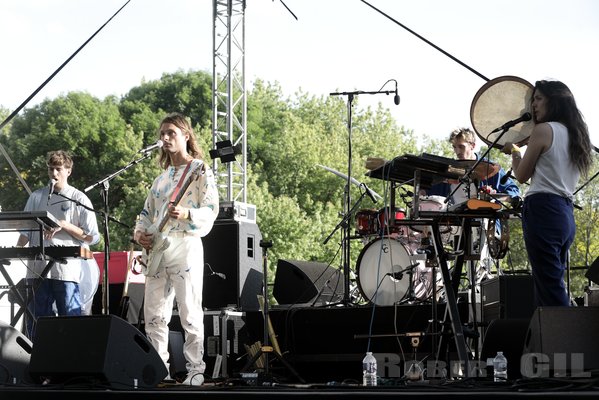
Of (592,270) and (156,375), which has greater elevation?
(592,270)

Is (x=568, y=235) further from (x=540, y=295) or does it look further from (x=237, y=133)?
(x=237, y=133)

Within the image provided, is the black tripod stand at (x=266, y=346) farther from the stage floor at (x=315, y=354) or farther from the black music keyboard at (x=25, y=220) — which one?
the black music keyboard at (x=25, y=220)

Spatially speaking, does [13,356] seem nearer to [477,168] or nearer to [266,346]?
[266,346]

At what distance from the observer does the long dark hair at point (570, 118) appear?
477 centimetres

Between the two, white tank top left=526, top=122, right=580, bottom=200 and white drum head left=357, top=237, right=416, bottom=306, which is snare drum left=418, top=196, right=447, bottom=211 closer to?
white drum head left=357, top=237, right=416, bottom=306

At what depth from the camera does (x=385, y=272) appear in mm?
7645

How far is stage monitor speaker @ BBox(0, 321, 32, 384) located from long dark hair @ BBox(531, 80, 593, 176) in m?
3.04

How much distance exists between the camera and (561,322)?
3881 mm

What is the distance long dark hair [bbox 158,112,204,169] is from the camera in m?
5.96

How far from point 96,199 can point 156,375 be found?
85.5 feet

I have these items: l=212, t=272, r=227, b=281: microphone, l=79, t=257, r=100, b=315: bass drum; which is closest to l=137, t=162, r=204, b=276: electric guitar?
l=79, t=257, r=100, b=315: bass drum

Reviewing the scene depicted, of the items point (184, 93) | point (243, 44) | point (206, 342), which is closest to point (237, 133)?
point (184, 93)

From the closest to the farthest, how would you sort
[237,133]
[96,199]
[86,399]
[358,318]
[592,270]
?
[86,399]
[592,270]
[358,318]
[96,199]
[237,133]

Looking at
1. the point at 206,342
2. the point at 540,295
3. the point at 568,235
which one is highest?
the point at 568,235
